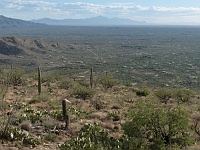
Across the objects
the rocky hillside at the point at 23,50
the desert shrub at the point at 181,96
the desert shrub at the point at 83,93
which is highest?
the desert shrub at the point at 83,93

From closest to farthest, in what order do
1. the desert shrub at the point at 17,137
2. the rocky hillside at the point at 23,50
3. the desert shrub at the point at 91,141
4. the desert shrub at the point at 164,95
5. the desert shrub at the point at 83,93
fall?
the desert shrub at the point at 91,141
the desert shrub at the point at 17,137
the desert shrub at the point at 83,93
the desert shrub at the point at 164,95
the rocky hillside at the point at 23,50

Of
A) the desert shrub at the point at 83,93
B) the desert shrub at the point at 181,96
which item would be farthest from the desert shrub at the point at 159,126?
the desert shrub at the point at 181,96

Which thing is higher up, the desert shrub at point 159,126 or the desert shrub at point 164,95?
the desert shrub at point 159,126

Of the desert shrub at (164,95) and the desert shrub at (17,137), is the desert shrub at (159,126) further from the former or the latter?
the desert shrub at (164,95)

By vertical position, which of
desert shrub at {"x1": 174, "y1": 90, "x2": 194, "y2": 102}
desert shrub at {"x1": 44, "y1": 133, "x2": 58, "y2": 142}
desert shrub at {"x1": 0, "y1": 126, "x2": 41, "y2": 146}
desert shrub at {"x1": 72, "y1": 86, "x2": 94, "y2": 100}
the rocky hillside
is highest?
desert shrub at {"x1": 0, "y1": 126, "x2": 41, "y2": 146}

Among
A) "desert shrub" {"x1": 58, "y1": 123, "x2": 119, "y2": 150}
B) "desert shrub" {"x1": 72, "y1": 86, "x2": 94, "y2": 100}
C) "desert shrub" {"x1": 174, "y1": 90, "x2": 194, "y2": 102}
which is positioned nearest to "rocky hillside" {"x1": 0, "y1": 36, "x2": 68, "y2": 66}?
"desert shrub" {"x1": 174, "y1": 90, "x2": 194, "y2": 102}

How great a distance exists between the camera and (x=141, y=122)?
11273 mm

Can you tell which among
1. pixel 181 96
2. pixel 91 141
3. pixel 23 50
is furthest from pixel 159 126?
pixel 23 50

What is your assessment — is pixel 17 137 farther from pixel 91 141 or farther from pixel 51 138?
pixel 91 141

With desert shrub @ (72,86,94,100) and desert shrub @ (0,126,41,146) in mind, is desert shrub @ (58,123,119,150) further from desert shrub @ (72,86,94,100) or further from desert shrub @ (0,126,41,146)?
desert shrub @ (72,86,94,100)

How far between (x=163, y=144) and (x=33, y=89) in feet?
48.2

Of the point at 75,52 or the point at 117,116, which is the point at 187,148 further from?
the point at 75,52

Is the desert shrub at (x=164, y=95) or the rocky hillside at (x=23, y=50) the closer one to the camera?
the desert shrub at (x=164, y=95)

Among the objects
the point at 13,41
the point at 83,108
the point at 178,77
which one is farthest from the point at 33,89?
the point at 13,41
